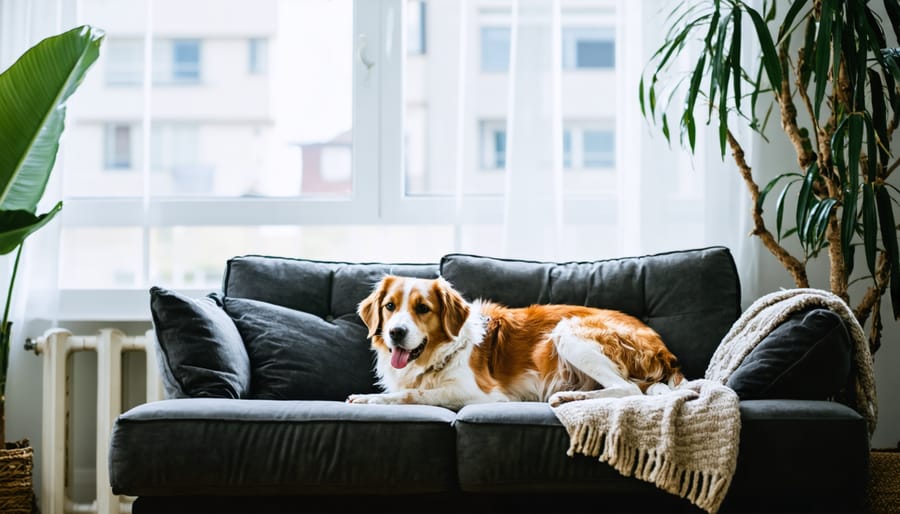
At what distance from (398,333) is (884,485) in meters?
1.31

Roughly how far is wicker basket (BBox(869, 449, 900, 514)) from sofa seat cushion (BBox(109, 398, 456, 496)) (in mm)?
1097

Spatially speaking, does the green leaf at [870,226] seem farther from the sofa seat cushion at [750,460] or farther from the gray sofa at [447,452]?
the sofa seat cushion at [750,460]

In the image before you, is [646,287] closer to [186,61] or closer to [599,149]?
[599,149]

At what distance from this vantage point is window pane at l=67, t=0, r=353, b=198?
341cm

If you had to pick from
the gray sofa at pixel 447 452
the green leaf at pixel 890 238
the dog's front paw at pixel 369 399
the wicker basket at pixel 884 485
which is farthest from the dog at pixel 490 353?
the green leaf at pixel 890 238

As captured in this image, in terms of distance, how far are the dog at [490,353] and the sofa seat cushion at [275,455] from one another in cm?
32

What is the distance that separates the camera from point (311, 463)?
206 cm

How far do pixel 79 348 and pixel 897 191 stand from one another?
2829mm

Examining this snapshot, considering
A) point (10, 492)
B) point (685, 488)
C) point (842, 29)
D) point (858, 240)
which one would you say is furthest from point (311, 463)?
point (858, 240)

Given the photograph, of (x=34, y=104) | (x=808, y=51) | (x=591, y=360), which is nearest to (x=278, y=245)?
(x=34, y=104)

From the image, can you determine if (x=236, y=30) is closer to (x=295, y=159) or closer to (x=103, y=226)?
(x=295, y=159)

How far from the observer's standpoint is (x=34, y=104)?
111 inches

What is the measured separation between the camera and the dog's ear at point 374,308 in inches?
102

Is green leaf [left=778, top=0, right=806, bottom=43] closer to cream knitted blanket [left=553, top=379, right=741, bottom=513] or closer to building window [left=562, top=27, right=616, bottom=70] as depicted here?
building window [left=562, top=27, right=616, bottom=70]
